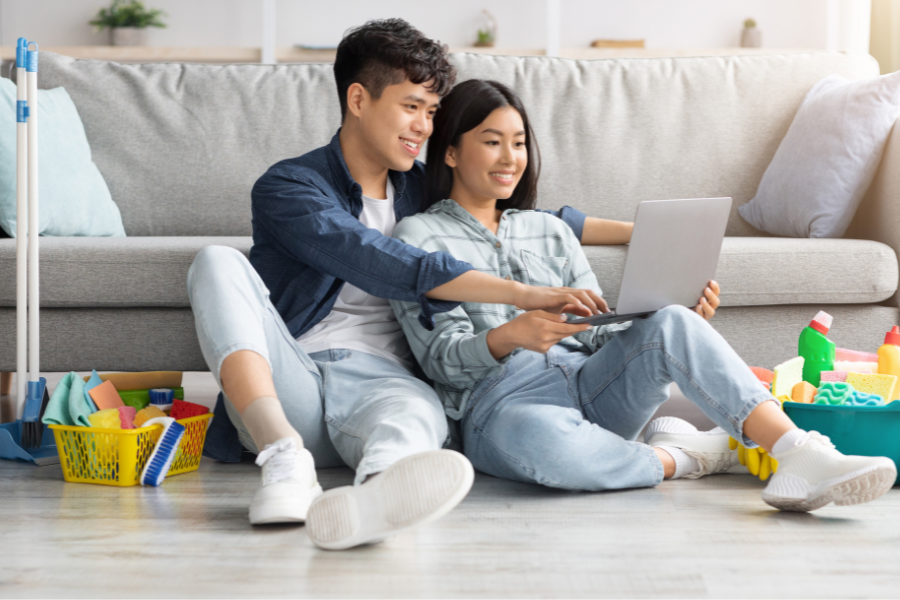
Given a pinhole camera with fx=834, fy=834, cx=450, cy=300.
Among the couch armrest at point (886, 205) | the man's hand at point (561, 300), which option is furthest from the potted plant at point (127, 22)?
the man's hand at point (561, 300)

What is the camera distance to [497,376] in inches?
56.2

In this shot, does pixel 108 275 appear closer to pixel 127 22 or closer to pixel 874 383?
pixel 874 383

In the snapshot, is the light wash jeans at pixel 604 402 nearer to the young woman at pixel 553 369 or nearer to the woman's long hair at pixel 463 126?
the young woman at pixel 553 369

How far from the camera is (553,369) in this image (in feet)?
4.74

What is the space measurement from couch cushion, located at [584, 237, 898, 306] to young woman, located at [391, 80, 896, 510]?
0.82 feet

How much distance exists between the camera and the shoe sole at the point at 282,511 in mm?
1090

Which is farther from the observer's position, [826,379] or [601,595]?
[826,379]

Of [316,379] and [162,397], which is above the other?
[316,379]

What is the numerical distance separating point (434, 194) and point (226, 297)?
499 mm

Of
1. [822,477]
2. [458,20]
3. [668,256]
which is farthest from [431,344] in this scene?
[458,20]

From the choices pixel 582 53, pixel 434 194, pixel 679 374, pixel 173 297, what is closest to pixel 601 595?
pixel 679 374

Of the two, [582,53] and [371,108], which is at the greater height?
[582,53]

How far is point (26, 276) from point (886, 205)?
1.91 meters

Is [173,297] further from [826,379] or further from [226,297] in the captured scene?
[826,379]
